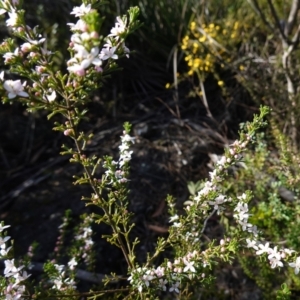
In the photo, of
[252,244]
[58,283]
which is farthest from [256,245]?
[58,283]

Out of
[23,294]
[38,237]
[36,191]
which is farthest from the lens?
[36,191]

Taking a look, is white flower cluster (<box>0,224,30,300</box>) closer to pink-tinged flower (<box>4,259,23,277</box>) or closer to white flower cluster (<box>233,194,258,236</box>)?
pink-tinged flower (<box>4,259,23,277</box>)

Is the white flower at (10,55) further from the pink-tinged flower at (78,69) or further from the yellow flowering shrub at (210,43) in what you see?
the yellow flowering shrub at (210,43)

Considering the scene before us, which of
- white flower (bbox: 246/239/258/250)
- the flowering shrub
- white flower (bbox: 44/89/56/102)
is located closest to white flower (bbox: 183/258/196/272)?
the flowering shrub

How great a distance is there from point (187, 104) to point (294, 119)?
1.08 m

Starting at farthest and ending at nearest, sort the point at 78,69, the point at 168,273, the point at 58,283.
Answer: the point at 58,283
the point at 168,273
the point at 78,69

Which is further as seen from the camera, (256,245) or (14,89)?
(256,245)

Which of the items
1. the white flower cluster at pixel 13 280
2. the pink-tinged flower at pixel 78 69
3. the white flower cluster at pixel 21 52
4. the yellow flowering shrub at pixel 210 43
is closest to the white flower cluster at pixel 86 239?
the white flower cluster at pixel 13 280

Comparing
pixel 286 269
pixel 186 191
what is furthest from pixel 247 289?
pixel 186 191

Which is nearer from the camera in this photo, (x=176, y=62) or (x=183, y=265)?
(x=183, y=265)

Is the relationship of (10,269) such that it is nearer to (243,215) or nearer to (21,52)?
(21,52)

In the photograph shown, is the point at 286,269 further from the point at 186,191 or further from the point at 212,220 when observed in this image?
the point at 186,191

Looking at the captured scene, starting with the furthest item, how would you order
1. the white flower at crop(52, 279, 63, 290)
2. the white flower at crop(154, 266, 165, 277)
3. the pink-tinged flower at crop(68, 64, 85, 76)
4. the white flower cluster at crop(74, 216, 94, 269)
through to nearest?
the white flower cluster at crop(74, 216, 94, 269) → the white flower at crop(52, 279, 63, 290) → the white flower at crop(154, 266, 165, 277) → the pink-tinged flower at crop(68, 64, 85, 76)

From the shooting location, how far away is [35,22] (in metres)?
4.02
